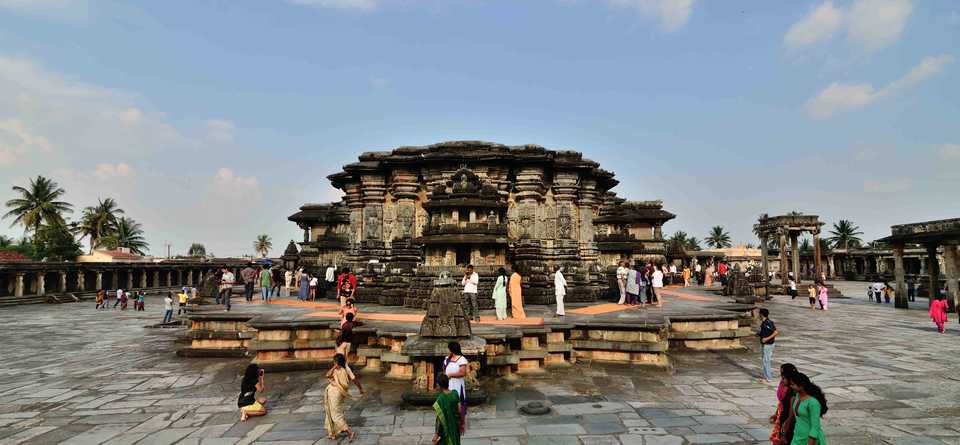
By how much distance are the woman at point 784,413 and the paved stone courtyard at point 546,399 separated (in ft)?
3.75

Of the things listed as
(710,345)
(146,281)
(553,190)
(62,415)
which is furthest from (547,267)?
(146,281)

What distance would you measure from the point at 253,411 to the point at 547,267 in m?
12.5

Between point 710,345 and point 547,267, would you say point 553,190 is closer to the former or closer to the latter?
point 547,267

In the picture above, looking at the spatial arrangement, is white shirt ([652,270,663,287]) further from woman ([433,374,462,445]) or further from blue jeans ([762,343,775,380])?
woman ([433,374,462,445])

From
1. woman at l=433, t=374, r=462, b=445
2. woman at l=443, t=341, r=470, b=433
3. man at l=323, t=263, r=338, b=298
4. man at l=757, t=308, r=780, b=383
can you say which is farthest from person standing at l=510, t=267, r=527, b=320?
man at l=323, t=263, r=338, b=298

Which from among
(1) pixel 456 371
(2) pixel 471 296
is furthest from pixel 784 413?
(2) pixel 471 296

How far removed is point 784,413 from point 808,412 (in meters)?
0.99

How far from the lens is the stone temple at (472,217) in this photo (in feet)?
50.2

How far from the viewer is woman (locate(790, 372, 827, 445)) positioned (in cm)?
399

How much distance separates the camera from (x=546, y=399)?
25.5 ft

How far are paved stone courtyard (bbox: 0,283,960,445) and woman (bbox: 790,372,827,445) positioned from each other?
1949mm

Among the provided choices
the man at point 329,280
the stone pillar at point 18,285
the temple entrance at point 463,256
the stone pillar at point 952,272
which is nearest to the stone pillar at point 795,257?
the stone pillar at point 952,272

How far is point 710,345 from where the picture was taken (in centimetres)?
1188

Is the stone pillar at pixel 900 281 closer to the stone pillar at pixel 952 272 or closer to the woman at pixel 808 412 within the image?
the stone pillar at pixel 952 272
